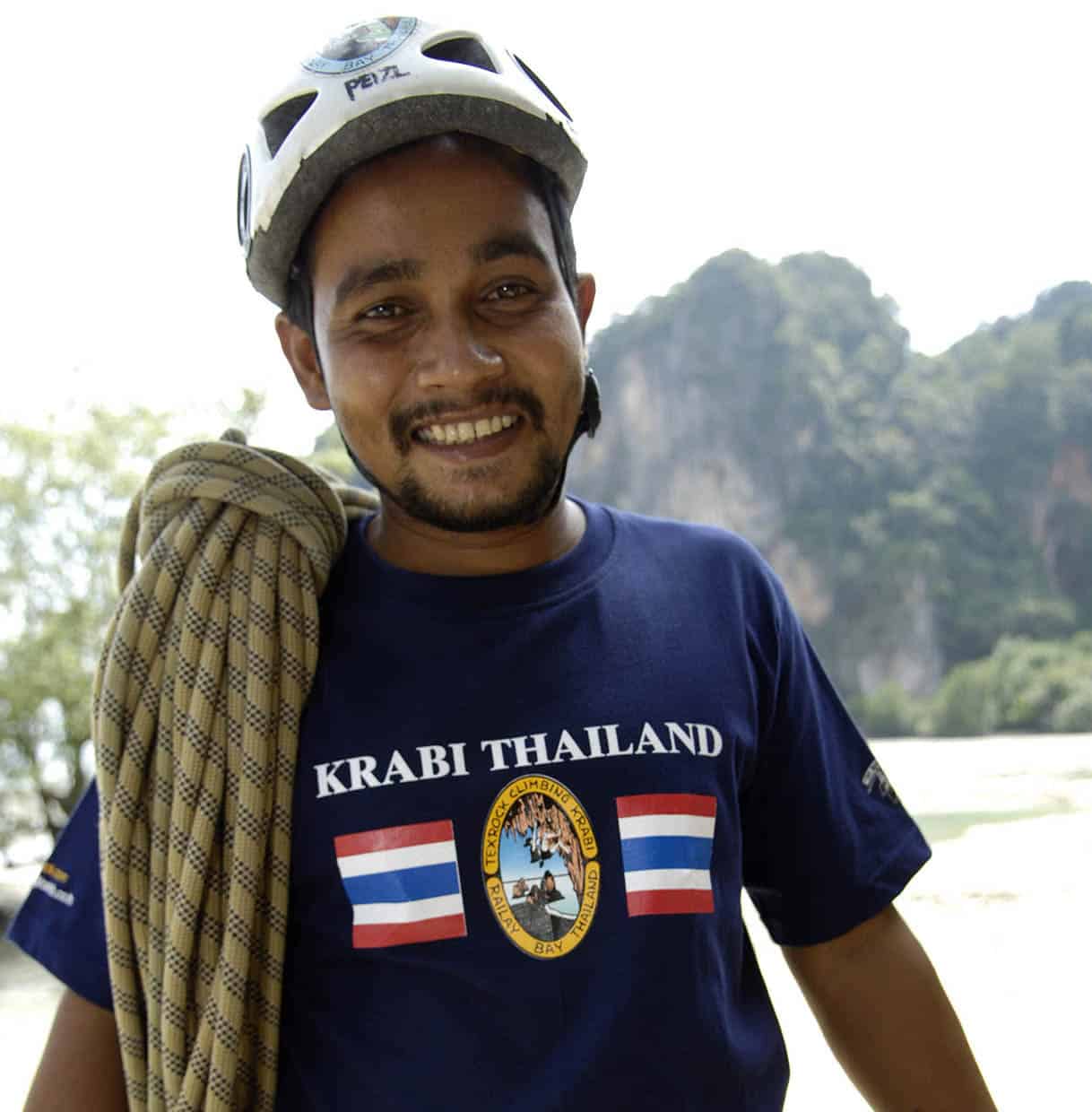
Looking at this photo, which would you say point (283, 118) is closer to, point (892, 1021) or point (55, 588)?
point (892, 1021)

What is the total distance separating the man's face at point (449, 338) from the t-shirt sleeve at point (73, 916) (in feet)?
1.37

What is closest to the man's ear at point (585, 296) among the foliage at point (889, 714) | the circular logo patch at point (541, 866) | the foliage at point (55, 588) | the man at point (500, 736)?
the man at point (500, 736)

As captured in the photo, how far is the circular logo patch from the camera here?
0.97 metres

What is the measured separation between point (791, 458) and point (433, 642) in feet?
142

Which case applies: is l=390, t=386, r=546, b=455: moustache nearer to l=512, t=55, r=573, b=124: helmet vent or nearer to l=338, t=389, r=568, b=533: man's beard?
l=338, t=389, r=568, b=533: man's beard

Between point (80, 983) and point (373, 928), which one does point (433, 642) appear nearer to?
point (373, 928)

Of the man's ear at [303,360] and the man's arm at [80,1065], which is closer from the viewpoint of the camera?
the man's arm at [80,1065]

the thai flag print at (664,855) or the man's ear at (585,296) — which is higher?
the man's ear at (585,296)

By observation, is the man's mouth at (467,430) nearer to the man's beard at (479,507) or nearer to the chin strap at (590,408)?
the man's beard at (479,507)

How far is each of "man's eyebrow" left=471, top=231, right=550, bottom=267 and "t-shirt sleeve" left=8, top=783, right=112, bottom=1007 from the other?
1.95 feet

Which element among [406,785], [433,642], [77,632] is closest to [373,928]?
[406,785]

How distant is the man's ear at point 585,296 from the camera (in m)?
1.18

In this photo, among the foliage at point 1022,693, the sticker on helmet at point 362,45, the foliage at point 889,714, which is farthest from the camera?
the foliage at point 889,714

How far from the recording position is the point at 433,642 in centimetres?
107
